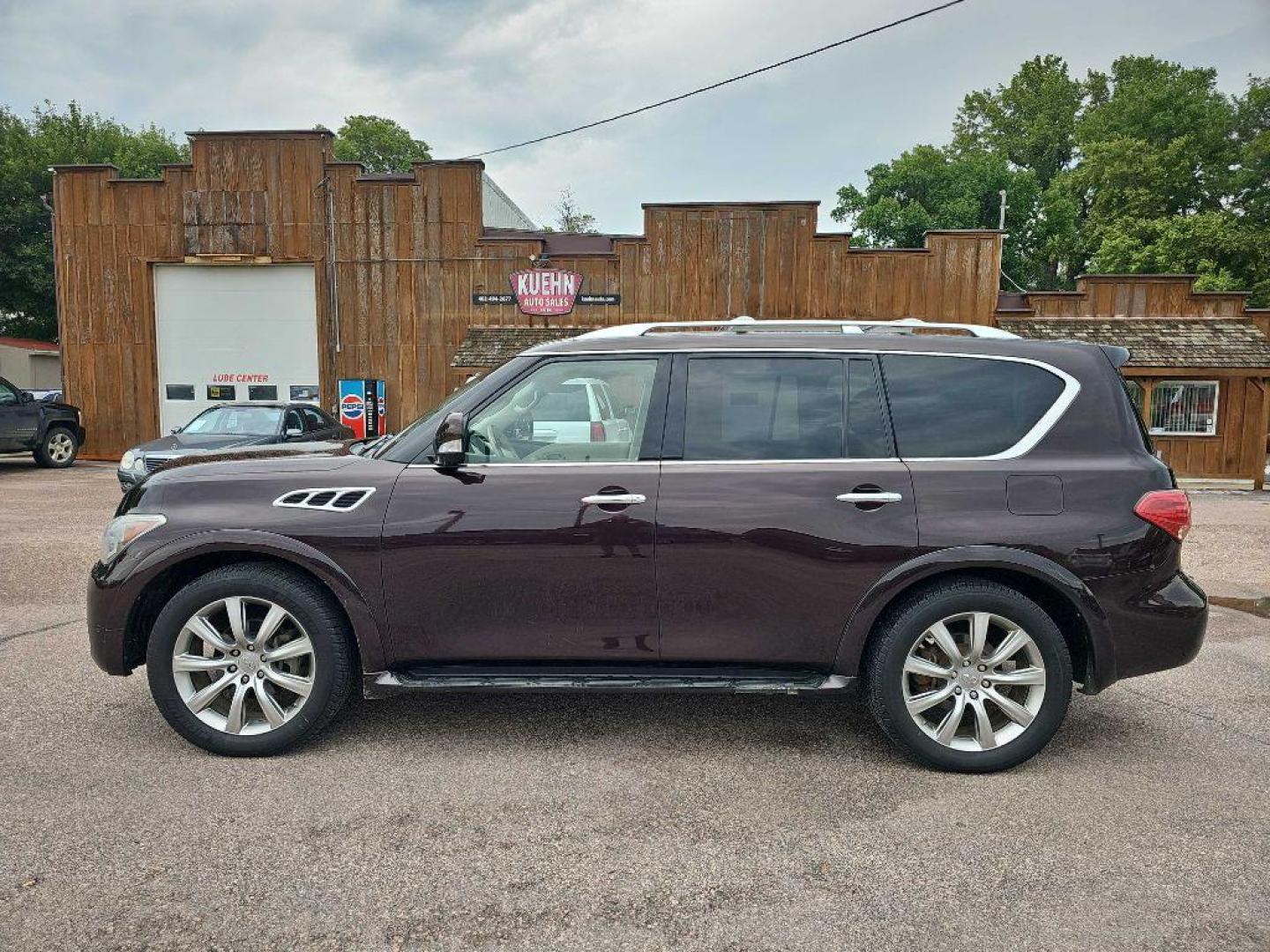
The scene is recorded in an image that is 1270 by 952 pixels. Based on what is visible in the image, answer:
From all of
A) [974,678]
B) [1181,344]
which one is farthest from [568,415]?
[1181,344]

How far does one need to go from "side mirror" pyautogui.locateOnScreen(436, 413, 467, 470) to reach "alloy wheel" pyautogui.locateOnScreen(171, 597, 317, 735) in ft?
3.08

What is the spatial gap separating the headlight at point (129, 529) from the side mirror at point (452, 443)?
1.23m

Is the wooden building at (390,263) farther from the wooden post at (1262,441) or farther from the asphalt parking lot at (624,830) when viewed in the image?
the asphalt parking lot at (624,830)

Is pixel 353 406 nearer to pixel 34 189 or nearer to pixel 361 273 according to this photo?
pixel 361 273

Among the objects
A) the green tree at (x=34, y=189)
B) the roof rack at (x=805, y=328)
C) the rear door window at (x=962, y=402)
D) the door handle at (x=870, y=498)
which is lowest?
the door handle at (x=870, y=498)

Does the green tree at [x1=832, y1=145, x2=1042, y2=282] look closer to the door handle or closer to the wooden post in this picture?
the wooden post

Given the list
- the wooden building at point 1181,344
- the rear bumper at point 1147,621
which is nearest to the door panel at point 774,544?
the rear bumper at point 1147,621

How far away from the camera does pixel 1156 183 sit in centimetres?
3819

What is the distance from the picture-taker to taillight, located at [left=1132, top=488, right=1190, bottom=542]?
346 cm

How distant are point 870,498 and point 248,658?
273 cm

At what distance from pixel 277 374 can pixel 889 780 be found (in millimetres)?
18379

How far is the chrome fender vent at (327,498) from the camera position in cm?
359

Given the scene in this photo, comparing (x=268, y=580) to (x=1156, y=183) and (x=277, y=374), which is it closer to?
(x=277, y=374)

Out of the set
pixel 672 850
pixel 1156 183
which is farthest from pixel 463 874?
pixel 1156 183
